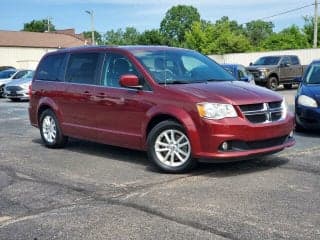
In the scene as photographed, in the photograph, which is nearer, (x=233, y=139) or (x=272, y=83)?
(x=233, y=139)

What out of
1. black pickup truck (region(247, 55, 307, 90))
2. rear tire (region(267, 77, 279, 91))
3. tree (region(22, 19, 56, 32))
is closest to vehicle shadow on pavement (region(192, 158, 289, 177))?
black pickup truck (region(247, 55, 307, 90))

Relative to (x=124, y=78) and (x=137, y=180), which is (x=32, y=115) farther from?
(x=137, y=180)

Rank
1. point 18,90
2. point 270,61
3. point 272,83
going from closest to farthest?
point 18,90, point 272,83, point 270,61

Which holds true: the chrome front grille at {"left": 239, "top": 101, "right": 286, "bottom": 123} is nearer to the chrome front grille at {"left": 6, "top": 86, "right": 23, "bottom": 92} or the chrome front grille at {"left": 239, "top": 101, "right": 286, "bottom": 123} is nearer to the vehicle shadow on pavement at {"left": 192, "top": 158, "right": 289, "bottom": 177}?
the vehicle shadow on pavement at {"left": 192, "top": 158, "right": 289, "bottom": 177}

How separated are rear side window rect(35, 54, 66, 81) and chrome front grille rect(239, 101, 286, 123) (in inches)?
149

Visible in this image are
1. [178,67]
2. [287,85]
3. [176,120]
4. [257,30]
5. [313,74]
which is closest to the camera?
[176,120]

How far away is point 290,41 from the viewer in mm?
55031

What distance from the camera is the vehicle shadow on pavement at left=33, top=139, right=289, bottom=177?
7234 millimetres

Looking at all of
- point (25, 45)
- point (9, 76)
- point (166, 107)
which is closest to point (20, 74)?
point (9, 76)

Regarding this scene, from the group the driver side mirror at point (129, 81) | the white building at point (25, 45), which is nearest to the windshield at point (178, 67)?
the driver side mirror at point (129, 81)

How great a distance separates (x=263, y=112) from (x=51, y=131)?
4.21 m

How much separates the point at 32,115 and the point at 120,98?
9.90 ft

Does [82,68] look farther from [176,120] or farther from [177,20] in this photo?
[177,20]

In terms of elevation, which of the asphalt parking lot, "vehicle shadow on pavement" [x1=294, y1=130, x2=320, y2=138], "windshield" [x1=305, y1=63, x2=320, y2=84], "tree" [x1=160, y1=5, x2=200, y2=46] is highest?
"tree" [x1=160, y1=5, x2=200, y2=46]
